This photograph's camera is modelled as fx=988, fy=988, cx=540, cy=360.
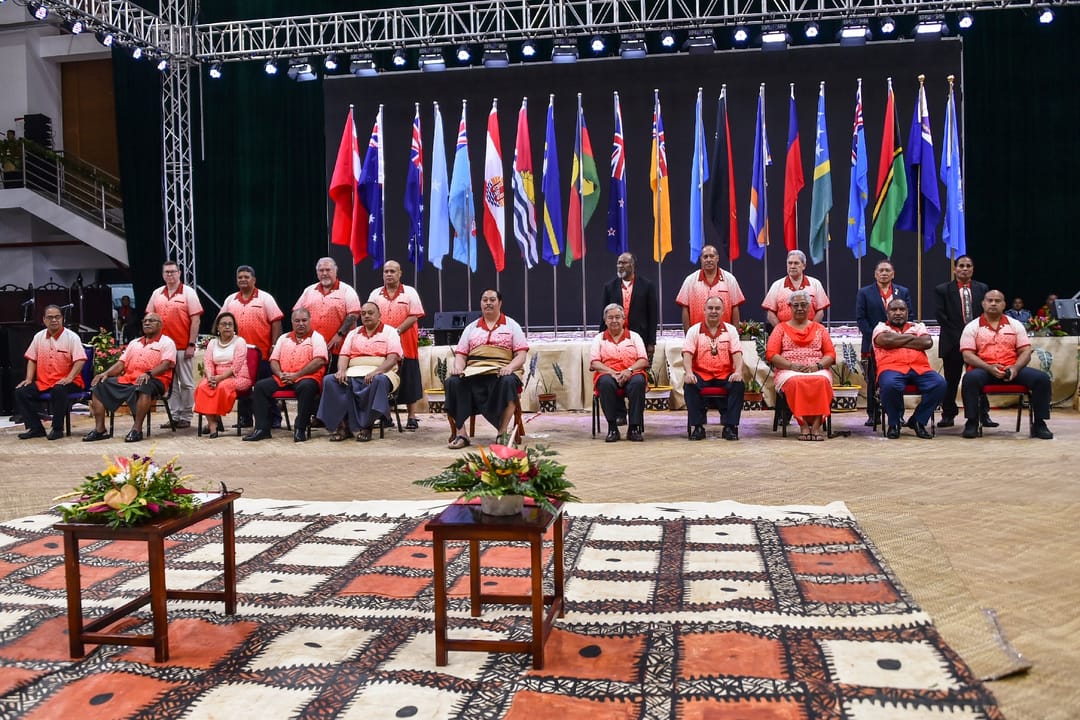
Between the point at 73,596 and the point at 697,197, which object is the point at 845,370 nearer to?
the point at 697,197

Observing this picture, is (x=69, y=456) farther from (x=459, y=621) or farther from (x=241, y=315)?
(x=459, y=621)

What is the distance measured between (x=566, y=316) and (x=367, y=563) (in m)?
8.95

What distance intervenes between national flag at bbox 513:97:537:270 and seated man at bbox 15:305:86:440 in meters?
4.45

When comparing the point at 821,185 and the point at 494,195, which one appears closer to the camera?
the point at 821,185

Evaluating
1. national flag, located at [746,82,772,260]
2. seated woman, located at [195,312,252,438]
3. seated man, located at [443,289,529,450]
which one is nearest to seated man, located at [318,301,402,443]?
seated man, located at [443,289,529,450]

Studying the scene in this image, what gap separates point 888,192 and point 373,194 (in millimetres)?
5383

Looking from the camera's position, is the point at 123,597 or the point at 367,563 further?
the point at 367,563

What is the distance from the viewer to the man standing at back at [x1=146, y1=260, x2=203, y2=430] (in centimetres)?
909

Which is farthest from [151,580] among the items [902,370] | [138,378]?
[902,370]

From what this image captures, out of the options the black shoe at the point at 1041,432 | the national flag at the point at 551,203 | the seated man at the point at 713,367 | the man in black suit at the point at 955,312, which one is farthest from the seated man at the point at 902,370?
the national flag at the point at 551,203

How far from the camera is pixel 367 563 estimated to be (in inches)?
159

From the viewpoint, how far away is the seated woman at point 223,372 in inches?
332

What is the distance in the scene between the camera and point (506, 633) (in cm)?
318

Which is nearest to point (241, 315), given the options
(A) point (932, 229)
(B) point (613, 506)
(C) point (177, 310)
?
(C) point (177, 310)
